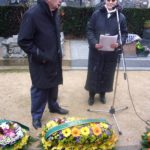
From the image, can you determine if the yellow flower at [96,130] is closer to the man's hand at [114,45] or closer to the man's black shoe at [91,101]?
the man's hand at [114,45]

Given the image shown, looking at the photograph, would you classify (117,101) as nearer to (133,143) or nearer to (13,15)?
(133,143)

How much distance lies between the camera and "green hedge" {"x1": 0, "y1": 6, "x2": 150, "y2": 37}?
848 centimetres

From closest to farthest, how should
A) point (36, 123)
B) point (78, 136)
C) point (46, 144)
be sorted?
point (78, 136), point (46, 144), point (36, 123)

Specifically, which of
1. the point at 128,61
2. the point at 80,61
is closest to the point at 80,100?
the point at 80,61

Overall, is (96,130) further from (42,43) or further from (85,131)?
(42,43)

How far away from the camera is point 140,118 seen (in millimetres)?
4715

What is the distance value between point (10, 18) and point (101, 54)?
4.58 metres

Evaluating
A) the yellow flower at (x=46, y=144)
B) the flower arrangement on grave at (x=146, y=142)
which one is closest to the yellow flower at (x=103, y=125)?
the flower arrangement on grave at (x=146, y=142)

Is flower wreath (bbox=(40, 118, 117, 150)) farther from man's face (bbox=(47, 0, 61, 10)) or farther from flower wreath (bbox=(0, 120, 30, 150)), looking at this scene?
man's face (bbox=(47, 0, 61, 10))

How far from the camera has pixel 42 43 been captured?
12.7 feet

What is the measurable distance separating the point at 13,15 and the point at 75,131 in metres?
5.58

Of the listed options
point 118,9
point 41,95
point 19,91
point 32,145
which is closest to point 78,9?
point 19,91

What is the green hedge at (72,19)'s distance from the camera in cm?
848

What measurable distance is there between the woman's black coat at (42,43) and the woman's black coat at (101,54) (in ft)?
2.44
